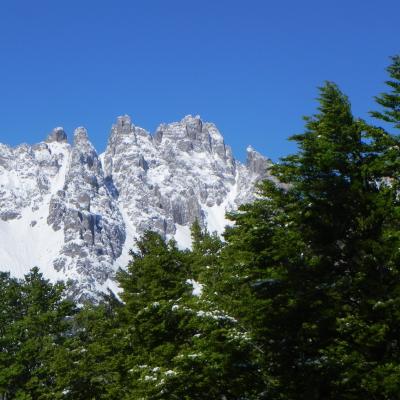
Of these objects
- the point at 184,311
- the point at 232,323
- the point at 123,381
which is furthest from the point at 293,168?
the point at 123,381

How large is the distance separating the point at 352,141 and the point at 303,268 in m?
3.83

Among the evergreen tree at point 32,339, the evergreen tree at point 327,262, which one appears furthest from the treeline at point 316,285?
the evergreen tree at point 32,339

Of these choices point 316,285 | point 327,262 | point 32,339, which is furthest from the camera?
point 32,339

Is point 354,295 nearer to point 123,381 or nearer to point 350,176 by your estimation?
point 350,176

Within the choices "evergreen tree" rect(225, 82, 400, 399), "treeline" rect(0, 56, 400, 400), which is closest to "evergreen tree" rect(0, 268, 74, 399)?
"treeline" rect(0, 56, 400, 400)

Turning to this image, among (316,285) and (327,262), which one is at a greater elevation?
(327,262)

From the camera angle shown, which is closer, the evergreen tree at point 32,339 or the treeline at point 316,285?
the treeline at point 316,285

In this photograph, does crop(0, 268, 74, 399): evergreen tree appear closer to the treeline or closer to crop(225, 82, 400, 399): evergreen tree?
the treeline

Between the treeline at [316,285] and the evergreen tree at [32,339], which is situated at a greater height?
the evergreen tree at [32,339]

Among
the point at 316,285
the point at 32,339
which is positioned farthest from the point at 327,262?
the point at 32,339

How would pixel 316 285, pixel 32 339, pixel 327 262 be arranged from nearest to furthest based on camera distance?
pixel 316 285
pixel 327 262
pixel 32 339

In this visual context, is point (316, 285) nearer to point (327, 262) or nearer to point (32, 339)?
point (327, 262)

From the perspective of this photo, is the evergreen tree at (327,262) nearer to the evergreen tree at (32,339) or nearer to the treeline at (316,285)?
the treeline at (316,285)

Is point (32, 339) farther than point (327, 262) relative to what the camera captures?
Yes
